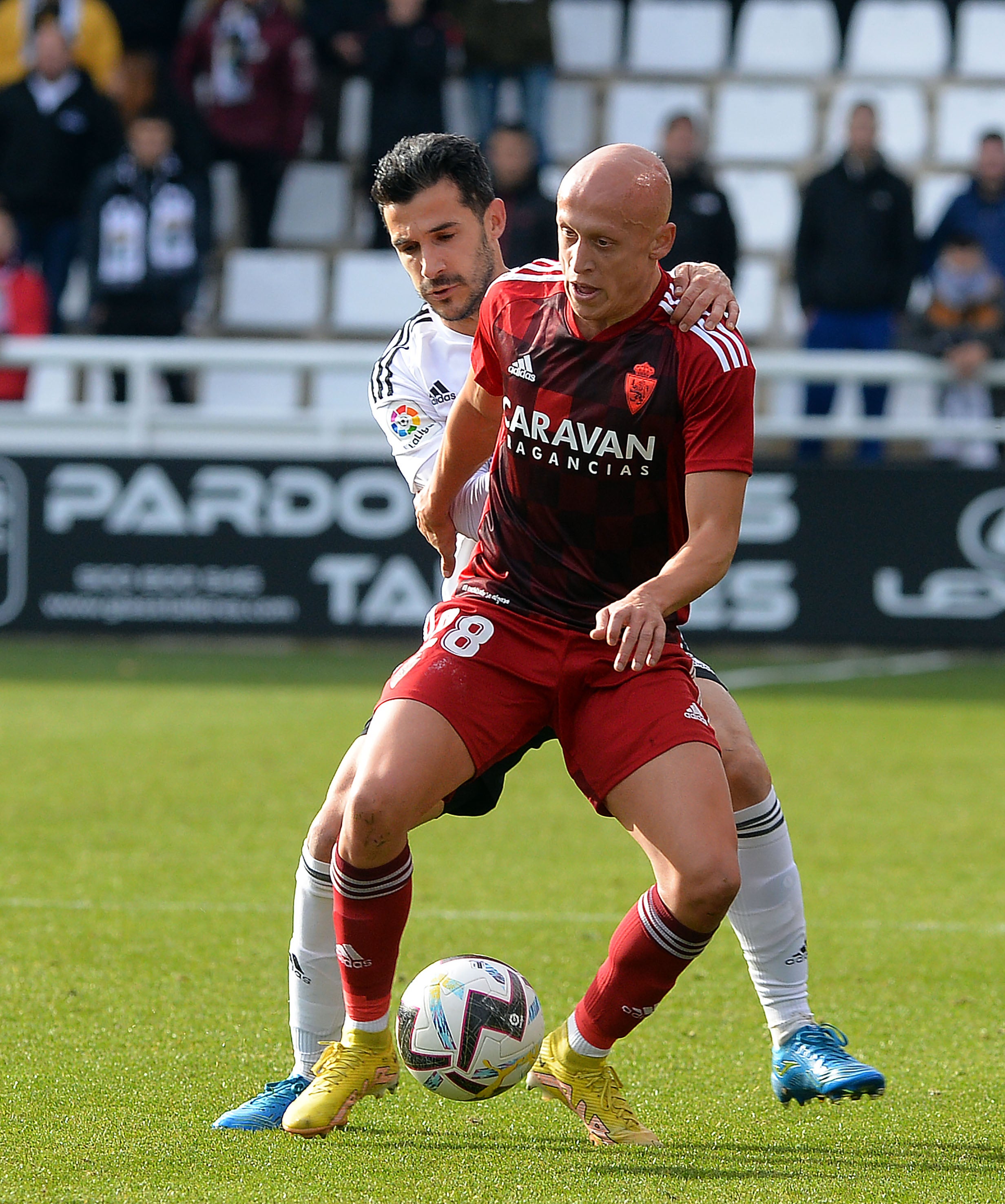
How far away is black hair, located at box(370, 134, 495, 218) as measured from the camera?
13.7 ft

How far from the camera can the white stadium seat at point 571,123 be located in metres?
16.7

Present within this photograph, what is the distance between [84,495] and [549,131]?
6.82 metres

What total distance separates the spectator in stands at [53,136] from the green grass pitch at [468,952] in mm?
5259

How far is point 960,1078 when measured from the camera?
4254 mm

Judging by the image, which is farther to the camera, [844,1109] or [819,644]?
[819,644]

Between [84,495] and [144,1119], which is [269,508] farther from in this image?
[144,1119]

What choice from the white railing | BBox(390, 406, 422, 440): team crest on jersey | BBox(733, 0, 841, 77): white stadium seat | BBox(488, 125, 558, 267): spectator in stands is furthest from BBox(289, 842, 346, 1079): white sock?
BBox(733, 0, 841, 77): white stadium seat

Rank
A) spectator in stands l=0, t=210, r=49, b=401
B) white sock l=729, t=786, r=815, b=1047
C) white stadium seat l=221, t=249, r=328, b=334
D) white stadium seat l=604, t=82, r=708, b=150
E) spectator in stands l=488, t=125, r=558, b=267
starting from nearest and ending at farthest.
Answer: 1. white sock l=729, t=786, r=815, b=1047
2. spectator in stands l=488, t=125, r=558, b=267
3. spectator in stands l=0, t=210, r=49, b=401
4. white stadium seat l=221, t=249, r=328, b=334
5. white stadium seat l=604, t=82, r=708, b=150

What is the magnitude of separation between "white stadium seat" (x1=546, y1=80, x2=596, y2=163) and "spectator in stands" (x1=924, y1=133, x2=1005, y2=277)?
4.33 meters

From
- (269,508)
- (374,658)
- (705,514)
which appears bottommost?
(374,658)

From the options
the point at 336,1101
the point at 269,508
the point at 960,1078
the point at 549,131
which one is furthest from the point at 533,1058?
the point at 549,131

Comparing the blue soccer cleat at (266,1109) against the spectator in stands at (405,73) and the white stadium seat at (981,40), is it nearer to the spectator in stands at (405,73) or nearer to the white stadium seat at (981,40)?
the spectator in stands at (405,73)

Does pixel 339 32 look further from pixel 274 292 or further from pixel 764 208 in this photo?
pixel 764 208

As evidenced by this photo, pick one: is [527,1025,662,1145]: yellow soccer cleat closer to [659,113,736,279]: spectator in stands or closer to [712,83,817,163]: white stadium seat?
[659,113,736,279]: spectator in stands
